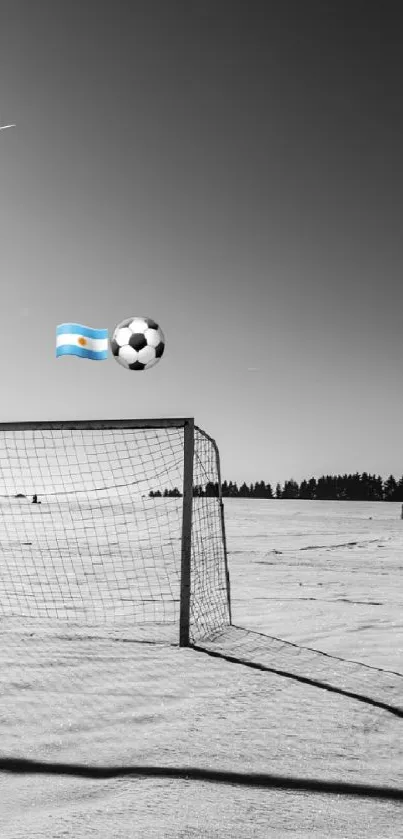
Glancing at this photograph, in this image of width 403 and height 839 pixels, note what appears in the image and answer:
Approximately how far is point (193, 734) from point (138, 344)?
605 cm

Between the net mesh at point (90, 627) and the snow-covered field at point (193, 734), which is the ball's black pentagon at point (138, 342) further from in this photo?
the snow-covered field at point (193, 734)

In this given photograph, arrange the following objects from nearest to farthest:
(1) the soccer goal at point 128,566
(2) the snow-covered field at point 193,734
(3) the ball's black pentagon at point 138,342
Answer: (2) the snow-covered field at point 193,734 → (1) the soccer goal at point 128,566 → (3) the ball's black pentagon at point 138,342

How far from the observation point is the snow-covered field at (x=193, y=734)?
2354 millimetres

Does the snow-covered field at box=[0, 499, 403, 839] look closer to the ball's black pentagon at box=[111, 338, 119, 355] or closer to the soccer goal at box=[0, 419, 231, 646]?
the soccer goal at box=[0, 419, 231, 646]

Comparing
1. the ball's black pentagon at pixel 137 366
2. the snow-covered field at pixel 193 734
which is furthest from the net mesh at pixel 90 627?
the ball's black pentagon at pixel 137 366

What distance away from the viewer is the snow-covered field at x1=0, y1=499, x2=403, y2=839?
2354 millimetres

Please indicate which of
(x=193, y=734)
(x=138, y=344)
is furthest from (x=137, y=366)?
(x=193, y=734)

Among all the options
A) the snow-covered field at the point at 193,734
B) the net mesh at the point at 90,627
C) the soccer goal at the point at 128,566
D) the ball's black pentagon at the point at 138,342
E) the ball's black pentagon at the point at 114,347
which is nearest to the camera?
the snow-covered field at the point at 193,734

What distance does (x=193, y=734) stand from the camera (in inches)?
131

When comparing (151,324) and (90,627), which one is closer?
(90,627)

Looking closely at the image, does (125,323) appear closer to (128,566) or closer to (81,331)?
(81,331)

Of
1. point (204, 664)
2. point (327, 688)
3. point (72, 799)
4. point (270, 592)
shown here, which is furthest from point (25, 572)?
point (72, 799)

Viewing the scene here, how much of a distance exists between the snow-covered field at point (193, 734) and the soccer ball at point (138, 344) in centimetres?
383

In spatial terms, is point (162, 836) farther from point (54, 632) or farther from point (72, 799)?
point (54, 632)
